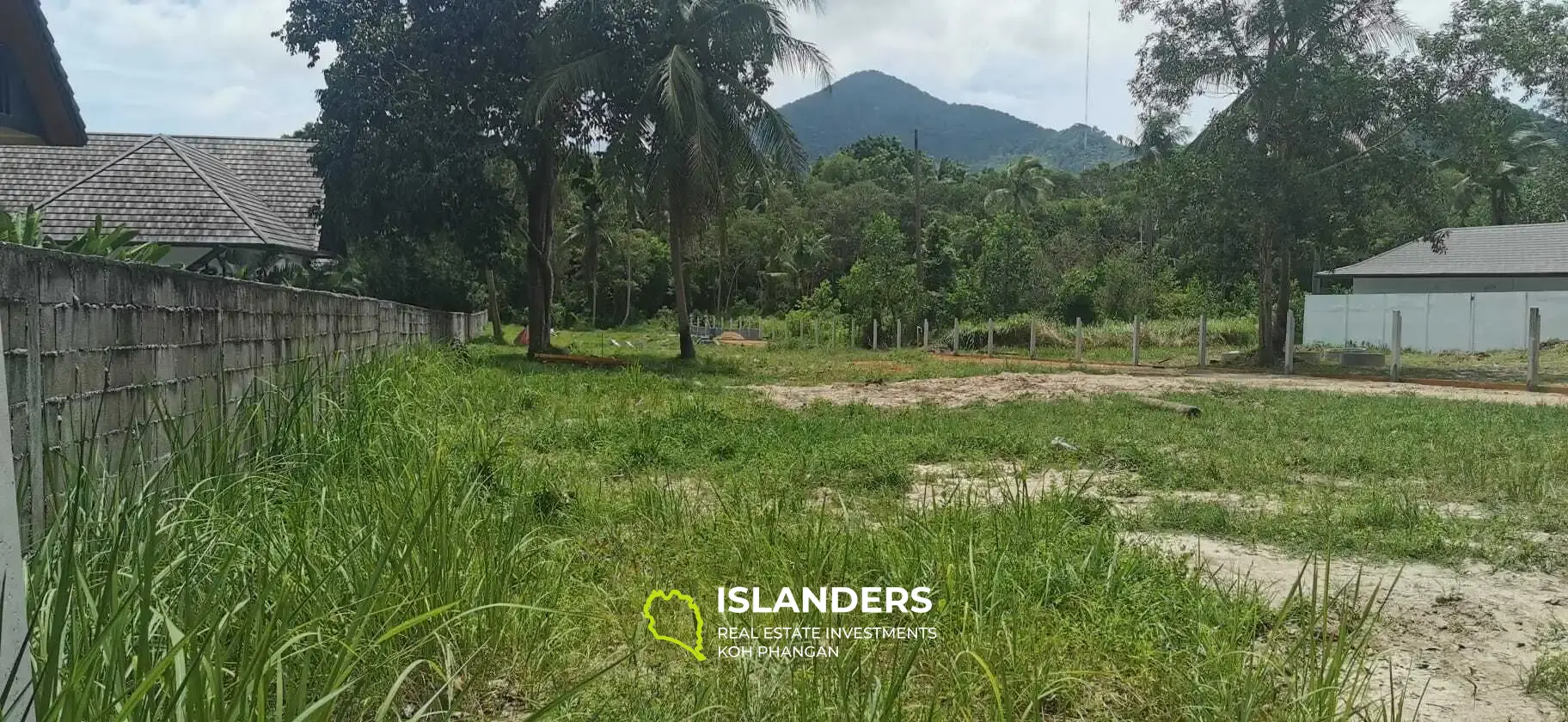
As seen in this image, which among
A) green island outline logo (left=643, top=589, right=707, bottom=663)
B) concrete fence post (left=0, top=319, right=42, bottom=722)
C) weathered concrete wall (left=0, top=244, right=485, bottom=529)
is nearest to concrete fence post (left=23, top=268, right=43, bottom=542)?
weathered concrete wall (left=0, top=244, right=485, bottom=529)

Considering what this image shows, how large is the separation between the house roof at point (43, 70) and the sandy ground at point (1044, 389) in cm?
689

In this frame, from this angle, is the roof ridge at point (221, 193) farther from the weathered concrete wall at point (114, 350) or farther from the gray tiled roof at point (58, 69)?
the weathered concrete wall at point (114, 350)

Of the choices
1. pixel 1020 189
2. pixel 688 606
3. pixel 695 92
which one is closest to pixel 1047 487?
pixel 688 606

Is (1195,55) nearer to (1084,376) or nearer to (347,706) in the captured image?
(1084,376)

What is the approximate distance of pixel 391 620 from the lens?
253 centimetres

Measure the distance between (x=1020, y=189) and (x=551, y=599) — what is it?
164 ft

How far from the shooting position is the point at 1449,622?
3.32m

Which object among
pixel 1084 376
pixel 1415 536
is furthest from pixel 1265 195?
pixel 1415 536

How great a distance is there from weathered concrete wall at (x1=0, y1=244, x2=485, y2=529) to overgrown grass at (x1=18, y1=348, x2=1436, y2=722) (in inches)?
9.0

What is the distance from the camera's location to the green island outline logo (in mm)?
2799

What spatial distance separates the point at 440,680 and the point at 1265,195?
59.0 ft

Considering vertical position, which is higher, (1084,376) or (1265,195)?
(1265,195)

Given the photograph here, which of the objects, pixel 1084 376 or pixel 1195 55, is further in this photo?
pixel 1195 55

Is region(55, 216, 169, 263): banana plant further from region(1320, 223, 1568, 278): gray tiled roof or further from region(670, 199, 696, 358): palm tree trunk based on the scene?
region(1320, 223, 1568, 278): gray tiled roof
